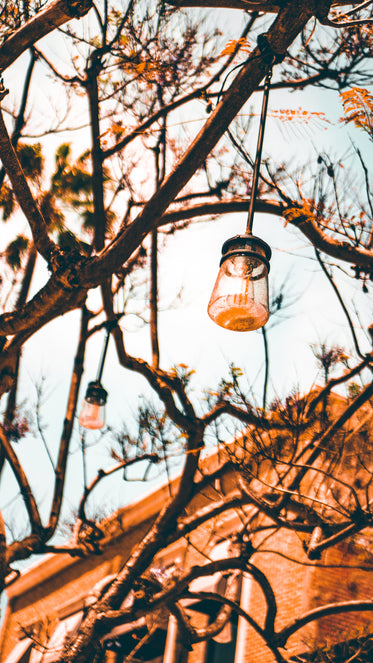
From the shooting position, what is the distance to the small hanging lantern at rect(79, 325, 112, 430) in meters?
7.93

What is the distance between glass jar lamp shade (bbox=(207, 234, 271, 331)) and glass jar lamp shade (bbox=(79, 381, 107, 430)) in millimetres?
4896

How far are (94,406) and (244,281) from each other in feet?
16.7

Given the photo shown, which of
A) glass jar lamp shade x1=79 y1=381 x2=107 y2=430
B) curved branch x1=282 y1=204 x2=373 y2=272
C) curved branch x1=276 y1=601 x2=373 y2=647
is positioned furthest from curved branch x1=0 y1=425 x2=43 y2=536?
curved branch x1=282 y1=204 x2=373 y2=272

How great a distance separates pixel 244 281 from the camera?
3254mm

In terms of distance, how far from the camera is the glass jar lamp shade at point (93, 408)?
793cm

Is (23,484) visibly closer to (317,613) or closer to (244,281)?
(317,613)

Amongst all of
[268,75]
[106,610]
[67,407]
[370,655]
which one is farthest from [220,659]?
[268,75]

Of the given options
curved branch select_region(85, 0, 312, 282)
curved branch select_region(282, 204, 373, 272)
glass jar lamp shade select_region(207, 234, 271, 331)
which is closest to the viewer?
glass jar lamp shade select_region(207, 234, 271, 331)

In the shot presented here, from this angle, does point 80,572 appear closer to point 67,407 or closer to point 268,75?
point 67,407

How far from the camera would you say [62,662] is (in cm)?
743

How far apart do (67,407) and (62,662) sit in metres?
3.06

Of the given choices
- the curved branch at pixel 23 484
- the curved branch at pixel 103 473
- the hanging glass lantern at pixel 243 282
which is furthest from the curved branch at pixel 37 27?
the curved branch at pixel 103 473

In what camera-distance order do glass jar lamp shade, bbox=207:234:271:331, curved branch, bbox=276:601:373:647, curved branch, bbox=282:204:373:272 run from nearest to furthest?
glass jar lamp shade, bbox=207:234:271:331, curved branch, bbox=282:204:373:272, curved branch, bbox=276:601:373:647

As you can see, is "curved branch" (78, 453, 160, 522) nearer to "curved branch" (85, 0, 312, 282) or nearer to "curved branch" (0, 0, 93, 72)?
"curved branch" (85, 0, 312, 282)
